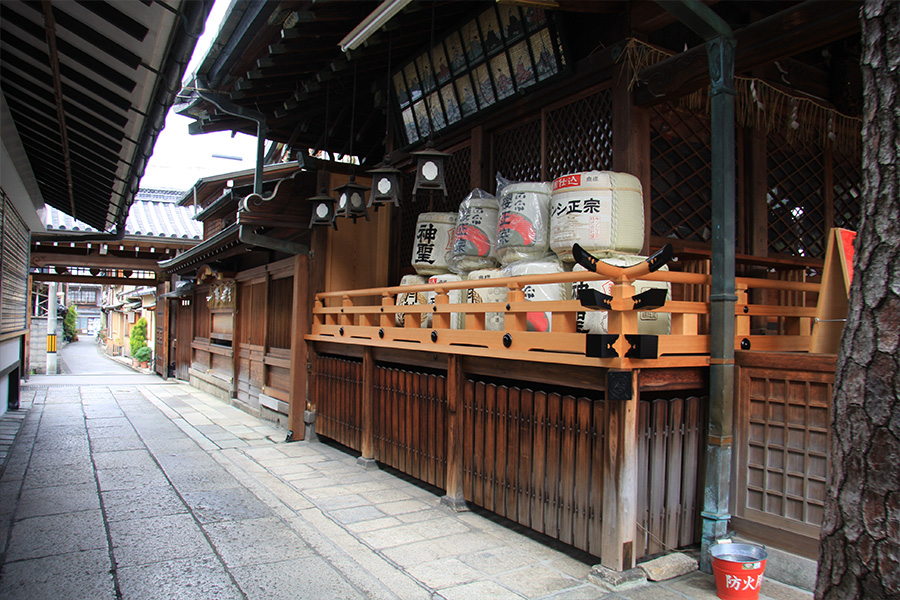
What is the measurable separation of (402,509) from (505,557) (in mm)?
1641

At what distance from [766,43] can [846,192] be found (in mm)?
4279

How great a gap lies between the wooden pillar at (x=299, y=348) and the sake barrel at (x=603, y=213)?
18.3 ft

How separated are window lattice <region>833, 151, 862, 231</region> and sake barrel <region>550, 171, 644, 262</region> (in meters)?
4.08

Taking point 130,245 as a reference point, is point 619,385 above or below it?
below

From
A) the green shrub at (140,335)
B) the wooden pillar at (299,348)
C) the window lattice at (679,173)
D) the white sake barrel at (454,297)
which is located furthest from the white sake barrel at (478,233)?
the green shrub at (140,335)

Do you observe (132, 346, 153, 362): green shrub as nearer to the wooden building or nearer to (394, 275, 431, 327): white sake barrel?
the wooden building

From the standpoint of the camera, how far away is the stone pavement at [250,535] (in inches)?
176

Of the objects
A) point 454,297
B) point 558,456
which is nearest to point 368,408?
point 454,297

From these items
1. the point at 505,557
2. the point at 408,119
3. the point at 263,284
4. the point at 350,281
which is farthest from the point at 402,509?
the point at 263,284

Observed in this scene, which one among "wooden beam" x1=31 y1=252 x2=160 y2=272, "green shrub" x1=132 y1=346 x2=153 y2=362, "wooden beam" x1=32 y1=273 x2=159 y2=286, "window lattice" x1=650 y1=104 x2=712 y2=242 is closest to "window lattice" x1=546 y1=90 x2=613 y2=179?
"window lattice" x1=650 y1=104 x2=712 y2=242

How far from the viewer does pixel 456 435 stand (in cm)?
646

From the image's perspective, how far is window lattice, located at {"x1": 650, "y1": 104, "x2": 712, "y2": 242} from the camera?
6.55 meters

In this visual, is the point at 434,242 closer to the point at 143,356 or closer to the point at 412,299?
the point at 412,299

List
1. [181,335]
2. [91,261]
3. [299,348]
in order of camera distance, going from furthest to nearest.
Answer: [181,335], [91,261], [299,348]
